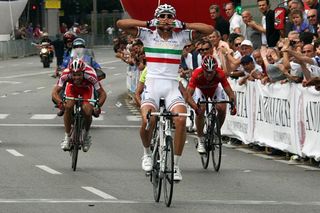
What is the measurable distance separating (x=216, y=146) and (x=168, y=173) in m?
4.19

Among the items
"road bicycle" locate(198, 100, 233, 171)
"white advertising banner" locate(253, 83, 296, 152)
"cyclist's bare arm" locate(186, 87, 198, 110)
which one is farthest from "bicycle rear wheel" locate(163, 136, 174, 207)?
"white advertising banner" locate(253, 83, 296, 152)

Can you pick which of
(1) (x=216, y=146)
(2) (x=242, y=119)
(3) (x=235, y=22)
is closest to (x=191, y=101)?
(1) (x=216, y=146)

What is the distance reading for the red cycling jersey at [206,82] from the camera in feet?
56.9

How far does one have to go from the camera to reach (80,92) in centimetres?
1781

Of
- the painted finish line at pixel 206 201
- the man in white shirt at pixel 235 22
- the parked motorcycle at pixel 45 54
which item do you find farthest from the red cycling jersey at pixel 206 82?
the parked motorcycle at pixel 45 54

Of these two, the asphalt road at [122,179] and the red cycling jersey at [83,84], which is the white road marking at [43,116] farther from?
the red cycling jersey at [83,84]

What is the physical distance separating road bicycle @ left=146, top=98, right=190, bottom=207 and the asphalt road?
17 cm

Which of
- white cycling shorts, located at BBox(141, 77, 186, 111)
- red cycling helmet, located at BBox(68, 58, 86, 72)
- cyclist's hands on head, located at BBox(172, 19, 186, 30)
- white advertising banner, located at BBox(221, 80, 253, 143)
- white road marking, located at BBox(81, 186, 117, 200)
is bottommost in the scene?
→ white advertising banner, located at BBox(221, 80, 253, 143)

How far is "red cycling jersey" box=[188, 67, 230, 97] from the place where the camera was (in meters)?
17.3

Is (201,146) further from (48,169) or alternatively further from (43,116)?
(43,116)

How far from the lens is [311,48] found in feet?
60.2

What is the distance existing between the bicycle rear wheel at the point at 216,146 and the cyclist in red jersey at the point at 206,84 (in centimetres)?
19

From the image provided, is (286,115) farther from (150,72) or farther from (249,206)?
(249,206)

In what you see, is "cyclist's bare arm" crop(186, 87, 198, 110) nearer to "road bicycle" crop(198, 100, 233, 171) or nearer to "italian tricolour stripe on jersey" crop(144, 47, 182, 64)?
"road bicycle" crop(198, 100, 233, 171)
